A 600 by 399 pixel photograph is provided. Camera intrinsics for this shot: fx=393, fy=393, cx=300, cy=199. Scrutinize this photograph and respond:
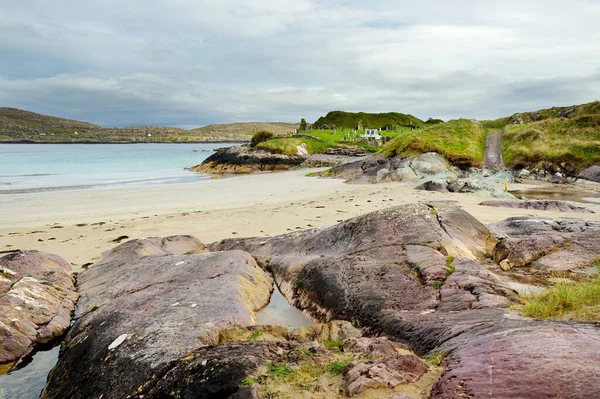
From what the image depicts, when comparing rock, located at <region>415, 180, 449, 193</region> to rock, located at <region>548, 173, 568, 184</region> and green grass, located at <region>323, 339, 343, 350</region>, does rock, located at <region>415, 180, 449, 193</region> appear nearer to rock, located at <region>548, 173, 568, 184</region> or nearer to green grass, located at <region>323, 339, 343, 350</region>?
rock, located at <region>548, 173, 568, 184</region>

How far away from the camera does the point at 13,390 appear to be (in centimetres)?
603

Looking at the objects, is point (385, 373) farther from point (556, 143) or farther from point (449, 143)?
point (556, 143)

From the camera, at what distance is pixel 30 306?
785 cm

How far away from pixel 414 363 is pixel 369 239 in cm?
608

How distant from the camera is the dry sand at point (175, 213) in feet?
50.5

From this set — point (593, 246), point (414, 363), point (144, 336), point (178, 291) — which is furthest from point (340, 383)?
point (593, 246)

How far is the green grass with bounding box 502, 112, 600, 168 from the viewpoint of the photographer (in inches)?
1448

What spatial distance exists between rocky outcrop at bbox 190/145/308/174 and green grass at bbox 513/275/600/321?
2125 inches

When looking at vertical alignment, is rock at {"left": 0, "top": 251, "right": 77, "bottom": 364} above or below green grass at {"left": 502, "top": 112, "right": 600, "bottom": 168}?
below

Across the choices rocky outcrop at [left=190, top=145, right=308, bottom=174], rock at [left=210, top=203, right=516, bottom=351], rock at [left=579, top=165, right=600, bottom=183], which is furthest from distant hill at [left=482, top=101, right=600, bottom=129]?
rock at [left=210, top=203, right=516, bottom=351]

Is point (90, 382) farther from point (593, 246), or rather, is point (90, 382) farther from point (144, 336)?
point (593, 246)

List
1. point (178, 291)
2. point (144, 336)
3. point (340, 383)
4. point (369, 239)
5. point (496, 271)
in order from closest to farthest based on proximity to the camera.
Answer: point (340, 383)
point (144, 336)
point (178, 291)
point (496, 271)
point (369, 239)

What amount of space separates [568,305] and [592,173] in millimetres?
36043

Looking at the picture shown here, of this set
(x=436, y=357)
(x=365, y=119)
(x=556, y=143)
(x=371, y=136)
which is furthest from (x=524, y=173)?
(x=365, y=119)
